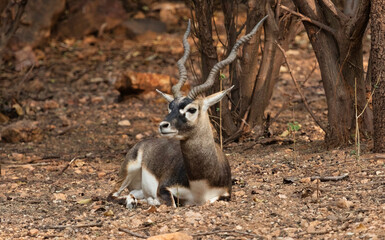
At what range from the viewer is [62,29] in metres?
16.5

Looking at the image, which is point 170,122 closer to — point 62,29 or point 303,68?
point 303,68

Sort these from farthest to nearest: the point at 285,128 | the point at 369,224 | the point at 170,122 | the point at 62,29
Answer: the point at 62,29, the point at 285,128, the point at 170,122, the point at 369,224

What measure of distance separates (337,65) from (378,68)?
971 millimetres

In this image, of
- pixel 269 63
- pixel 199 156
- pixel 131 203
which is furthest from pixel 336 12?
pixel 131 203

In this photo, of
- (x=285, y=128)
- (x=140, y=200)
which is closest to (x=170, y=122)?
(x=140, y=200)

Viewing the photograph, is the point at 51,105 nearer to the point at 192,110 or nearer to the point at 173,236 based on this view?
the point at 192,110

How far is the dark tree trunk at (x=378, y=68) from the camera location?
21.8 feet

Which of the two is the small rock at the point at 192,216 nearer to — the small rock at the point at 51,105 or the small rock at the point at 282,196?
the small rock at the point at 282,196

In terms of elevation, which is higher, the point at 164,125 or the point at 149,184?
the point at 164,125

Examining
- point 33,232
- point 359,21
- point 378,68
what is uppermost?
point 359,21

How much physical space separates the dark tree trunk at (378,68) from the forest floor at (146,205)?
28 centimetres

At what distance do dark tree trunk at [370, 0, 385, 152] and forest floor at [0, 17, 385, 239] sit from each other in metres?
0.28

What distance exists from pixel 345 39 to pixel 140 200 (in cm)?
293

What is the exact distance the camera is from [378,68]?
21.9 ft
